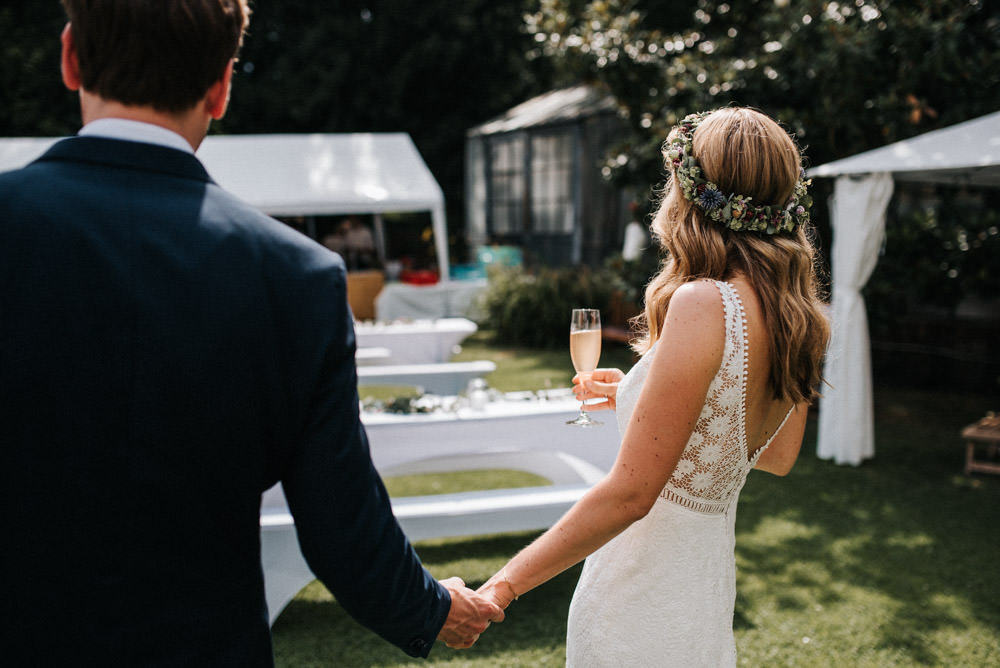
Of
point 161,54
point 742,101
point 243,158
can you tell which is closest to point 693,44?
point 742,101

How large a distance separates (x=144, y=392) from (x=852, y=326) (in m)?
6.69

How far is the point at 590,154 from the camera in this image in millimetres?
15500

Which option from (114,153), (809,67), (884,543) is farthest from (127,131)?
(809,67)

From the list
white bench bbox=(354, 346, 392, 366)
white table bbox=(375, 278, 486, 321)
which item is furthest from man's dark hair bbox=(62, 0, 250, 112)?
white table bbox=(375, 278, 486, 321)

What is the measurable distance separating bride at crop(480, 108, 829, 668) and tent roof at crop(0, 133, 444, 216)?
10.2 metres

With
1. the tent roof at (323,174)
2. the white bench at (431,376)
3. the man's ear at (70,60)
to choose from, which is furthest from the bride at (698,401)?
Result: the tent roof at (323,174)

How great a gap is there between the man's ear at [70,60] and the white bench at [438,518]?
9.24 ft

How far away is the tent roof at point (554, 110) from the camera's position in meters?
15.4

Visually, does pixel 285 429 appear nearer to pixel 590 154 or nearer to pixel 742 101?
pixel 742 101

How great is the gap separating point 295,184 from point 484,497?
8.85m

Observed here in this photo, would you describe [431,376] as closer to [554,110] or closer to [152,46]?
[152,46]

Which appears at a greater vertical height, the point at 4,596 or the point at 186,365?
the point at 186,365

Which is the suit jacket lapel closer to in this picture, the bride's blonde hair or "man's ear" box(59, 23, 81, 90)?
"man's ear" box(59, 23, 81, 90)

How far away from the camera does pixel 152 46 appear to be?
1085mm
